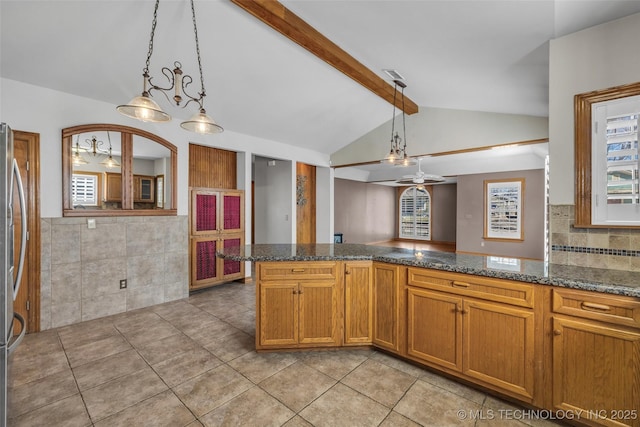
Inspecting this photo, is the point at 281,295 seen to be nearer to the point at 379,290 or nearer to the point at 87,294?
the point at 379,290

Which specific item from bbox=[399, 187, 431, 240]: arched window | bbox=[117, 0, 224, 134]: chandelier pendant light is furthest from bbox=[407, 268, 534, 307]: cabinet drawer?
bbox=[399, 187, 431, 240]: arched window

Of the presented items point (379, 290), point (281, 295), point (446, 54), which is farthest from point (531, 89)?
point (281, 295)

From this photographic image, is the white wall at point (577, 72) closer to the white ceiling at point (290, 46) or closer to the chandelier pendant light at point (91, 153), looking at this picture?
the white ceiling at point (290, 46)

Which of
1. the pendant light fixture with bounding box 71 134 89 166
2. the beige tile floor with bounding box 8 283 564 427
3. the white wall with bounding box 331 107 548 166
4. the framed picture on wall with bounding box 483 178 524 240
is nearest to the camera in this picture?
the beige tile floor with bounding box 8 283 564 427

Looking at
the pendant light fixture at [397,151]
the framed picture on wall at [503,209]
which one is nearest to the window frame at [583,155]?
the pendant light fixture at [397,151]

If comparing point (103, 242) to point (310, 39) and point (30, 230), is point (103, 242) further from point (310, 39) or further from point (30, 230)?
point (310, 39)

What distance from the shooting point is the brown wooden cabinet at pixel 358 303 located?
253 centimetres

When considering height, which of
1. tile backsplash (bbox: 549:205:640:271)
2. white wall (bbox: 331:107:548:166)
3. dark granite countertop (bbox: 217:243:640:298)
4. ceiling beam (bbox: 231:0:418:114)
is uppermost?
ceiling beam (bbox: 231:0:418:114)

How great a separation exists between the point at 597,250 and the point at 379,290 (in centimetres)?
170

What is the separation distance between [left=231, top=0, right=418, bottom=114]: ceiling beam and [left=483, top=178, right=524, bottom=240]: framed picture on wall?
5.03 m

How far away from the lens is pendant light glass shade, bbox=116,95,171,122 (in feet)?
6.31

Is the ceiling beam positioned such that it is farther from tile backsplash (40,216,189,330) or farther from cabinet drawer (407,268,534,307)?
tile backsplash (40,216,189,330)

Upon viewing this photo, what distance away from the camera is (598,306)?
1582 millimetres

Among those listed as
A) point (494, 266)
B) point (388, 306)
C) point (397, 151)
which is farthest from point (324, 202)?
point (494, 266)
